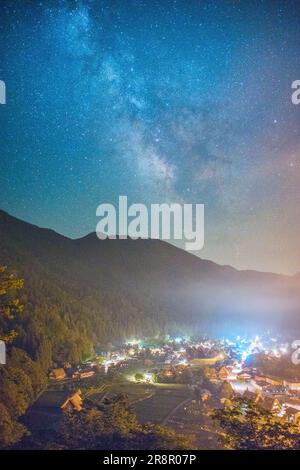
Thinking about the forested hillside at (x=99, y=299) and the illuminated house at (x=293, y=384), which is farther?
the forested hillside at (x=99, y=299)

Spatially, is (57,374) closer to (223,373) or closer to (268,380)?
(223,373)

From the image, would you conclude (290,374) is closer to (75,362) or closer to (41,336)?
(75,362)

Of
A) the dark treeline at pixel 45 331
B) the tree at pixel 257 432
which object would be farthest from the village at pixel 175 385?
the tree at pixel 257 432

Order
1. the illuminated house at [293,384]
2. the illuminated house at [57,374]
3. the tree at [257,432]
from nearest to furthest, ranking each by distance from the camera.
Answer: the tree at [257,432], the illuminated house at [293,384], the illuminated house at [57,374]

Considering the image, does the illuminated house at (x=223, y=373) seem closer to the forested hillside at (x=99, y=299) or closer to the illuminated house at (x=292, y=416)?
the illuminated house at (x=292, y=416)

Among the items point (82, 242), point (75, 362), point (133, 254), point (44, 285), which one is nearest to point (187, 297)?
point (133, 254)

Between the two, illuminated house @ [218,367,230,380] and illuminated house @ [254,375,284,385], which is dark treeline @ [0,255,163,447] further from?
illuminated house @ [254,375,284,385]
